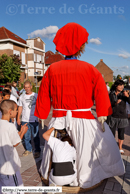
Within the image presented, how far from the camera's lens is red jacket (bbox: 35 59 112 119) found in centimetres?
274

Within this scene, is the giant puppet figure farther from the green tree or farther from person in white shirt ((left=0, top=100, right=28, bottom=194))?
the green tree

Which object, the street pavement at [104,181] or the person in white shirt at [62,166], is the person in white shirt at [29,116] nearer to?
the street pavement at [104,181]

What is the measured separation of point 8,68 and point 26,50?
9.14 meters

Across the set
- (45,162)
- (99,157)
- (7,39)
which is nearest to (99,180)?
(99,157)

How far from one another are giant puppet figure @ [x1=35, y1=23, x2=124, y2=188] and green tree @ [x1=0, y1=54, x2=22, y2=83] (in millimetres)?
19647

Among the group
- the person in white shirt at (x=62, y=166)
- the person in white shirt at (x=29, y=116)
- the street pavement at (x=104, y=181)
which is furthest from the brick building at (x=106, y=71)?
the person in white shirt at (x=62, y=166)

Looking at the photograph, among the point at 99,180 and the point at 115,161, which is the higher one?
the point at 115,161

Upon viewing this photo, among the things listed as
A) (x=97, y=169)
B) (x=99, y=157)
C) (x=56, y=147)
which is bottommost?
(x=97, y=169)

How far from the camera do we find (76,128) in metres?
2.81

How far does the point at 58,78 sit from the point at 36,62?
29.3m

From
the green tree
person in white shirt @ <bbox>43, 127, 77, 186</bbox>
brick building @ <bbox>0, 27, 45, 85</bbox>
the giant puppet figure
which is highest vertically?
brick building @ <bbox>0, 27, 45, 85</bbox>

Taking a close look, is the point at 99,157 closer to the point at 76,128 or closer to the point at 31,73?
the point at 76,128

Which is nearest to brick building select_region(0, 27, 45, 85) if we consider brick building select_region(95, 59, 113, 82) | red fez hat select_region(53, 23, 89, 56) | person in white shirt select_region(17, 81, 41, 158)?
person in white shirt select_region(17, 81, 41, 158)

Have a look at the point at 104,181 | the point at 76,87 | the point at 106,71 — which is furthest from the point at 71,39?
the point at 106,71
